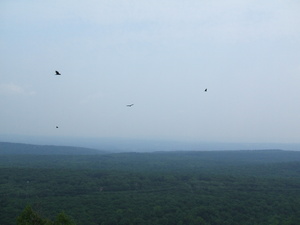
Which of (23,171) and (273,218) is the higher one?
(23,171)

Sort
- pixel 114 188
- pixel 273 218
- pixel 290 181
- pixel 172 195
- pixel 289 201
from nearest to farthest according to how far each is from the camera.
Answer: pixel 273 218 < pixel 289 201 < pixel 172 195 < pixel 114 188 < pixel 290 181

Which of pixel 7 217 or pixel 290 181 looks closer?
pixel 7 217

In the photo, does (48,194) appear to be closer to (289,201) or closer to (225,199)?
(225,199)

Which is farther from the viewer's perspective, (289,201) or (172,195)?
(172,195)

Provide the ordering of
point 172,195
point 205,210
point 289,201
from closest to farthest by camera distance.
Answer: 1. point 205,210
2. point 289,201
3. point 172,195

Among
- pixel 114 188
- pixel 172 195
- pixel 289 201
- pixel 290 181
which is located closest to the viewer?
pixel 289 201

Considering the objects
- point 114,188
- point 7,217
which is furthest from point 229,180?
point 7,217

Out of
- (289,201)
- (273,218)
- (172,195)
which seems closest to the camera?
(273,218)

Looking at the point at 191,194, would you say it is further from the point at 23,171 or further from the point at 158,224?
the point at 23,171

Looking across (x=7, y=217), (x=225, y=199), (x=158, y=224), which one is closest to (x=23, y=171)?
(x=7, y=217)
